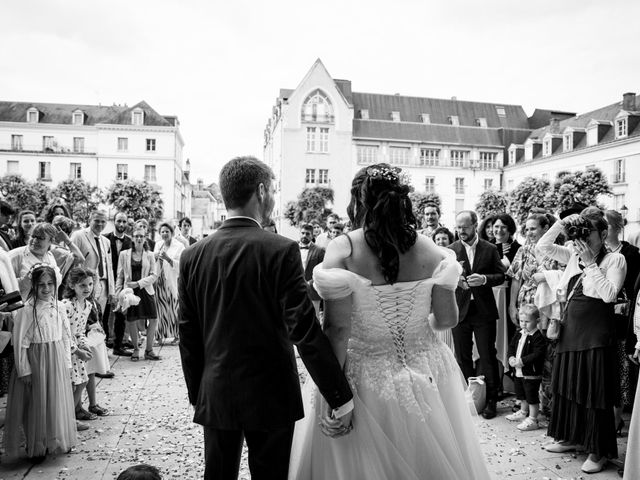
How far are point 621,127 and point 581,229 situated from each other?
154 ft

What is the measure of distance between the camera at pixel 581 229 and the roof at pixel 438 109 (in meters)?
57.3

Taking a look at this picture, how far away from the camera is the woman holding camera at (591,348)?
427 centimetres

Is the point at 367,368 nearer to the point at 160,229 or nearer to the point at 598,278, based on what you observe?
the point at 598,278

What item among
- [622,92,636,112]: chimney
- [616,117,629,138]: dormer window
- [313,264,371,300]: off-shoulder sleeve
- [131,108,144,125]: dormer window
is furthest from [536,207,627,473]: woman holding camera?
[131,108,144,125]: dormer window

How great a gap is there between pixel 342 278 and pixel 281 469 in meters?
0.97

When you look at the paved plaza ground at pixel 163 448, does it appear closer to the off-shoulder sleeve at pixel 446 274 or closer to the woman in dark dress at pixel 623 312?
the woman in dark dress at pixel 623 312

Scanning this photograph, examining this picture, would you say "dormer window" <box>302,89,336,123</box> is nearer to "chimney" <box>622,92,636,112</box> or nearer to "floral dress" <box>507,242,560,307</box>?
"chimney" <box>622,92,636,112</box>

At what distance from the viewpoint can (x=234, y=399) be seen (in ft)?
8.18

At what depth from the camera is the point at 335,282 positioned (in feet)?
8.73

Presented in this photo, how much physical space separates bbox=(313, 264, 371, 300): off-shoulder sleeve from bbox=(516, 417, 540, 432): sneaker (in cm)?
357

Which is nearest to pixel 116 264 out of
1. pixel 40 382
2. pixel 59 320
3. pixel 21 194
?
pixel 59 320

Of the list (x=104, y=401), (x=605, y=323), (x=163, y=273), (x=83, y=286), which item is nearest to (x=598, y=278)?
(x=605, y=323)

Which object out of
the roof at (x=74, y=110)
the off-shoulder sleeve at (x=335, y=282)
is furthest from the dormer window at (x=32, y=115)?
the off-shoulder sleeve at (x=335, y=282)

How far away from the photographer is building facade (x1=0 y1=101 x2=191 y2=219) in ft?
184
